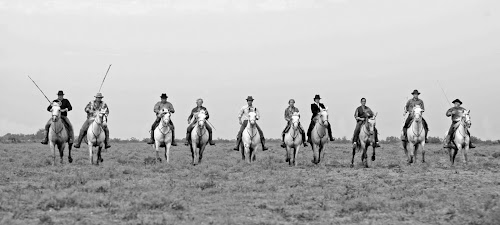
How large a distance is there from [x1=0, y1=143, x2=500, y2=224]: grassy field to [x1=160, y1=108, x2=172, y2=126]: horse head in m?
3.16

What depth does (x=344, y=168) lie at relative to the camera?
27.2 meters

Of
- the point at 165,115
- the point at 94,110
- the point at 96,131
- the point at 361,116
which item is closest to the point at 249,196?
the point at 165,115

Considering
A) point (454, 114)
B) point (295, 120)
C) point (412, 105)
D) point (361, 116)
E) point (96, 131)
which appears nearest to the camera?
point (295, 120)

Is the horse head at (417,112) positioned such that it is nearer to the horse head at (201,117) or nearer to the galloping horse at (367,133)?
the galloping horse at (367,133)

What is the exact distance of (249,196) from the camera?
1852 centimetres

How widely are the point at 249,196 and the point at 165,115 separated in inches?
426

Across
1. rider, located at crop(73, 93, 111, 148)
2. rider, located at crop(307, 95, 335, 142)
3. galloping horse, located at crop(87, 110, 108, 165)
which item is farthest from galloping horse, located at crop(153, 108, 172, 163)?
rider, located at crop(307, 95, 335, 142)

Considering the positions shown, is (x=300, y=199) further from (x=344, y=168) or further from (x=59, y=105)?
(x=59, y=105)

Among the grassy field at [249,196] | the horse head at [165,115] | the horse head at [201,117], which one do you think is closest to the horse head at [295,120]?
the grassy field at [249,196]

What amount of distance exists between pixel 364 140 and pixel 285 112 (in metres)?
3.52

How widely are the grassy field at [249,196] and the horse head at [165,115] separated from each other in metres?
3.16

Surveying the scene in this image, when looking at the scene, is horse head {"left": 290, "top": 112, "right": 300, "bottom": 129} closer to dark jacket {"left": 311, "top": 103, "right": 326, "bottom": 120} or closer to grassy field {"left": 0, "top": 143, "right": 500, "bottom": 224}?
dark jacket {"left": 311, "top": 103, "right": 326, "bottom": 120}

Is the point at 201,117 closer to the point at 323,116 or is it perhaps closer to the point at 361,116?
the point at 323,116

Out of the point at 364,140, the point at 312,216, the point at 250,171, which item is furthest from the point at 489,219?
the point at 364,140
